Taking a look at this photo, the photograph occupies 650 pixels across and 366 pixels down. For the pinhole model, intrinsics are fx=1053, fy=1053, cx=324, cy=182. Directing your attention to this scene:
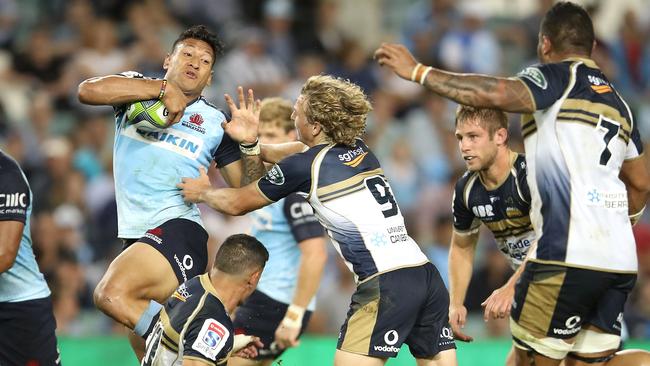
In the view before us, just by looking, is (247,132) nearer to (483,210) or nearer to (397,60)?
(397,60)

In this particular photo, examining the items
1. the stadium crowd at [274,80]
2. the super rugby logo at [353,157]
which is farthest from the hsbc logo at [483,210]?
the stadium crowd at [274,80]

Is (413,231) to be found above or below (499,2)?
below

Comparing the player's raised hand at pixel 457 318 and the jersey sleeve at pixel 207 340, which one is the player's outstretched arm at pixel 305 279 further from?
the jersey sleeve at pixel 207 340

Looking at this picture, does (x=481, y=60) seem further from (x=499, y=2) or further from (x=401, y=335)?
(x=401, y=335)

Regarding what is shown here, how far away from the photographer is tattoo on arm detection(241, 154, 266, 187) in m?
7.86

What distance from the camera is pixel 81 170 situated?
46.9 ft

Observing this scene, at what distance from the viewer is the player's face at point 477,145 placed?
25.0 feet

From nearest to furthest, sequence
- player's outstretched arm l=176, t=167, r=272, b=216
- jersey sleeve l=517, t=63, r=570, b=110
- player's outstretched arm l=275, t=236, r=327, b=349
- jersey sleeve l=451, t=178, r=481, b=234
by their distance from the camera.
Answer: jersey sleeve l=517, t=63, r=570, b=110
player's outstretched arm l=176, t=167, r=272, b=216
jersey sleeve l=451, t=178, r=481, b=234
player's outstretched arm l=275, t=236, r=327, b=349

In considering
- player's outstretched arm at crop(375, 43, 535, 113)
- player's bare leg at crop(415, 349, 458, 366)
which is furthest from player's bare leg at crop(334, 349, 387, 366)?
player's outstretched arm at crop(375, 43, 535, 113)

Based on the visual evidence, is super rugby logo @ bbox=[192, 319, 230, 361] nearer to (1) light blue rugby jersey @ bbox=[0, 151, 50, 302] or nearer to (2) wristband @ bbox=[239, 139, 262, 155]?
(2) wristband @ bbox=[239, 139, 262, 155]

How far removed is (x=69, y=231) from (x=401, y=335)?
731 cm

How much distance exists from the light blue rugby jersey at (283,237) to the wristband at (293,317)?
44cm

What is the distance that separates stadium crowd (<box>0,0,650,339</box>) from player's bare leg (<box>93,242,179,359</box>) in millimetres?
5206

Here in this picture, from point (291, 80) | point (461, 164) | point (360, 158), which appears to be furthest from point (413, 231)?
Answer: point (360, 158)
